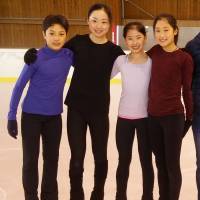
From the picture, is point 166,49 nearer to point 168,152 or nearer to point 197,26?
point 168,152

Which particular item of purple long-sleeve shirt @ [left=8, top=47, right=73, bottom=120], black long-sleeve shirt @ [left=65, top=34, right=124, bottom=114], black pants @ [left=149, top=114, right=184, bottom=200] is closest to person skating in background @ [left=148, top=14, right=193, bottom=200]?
black pants @ [left=149, top=114, right=184, bottom=200]

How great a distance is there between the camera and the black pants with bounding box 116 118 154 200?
1.97 metres

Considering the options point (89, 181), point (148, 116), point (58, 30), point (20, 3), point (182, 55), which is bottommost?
point (89, 181)

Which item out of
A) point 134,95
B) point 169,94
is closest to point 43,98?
point 134,95

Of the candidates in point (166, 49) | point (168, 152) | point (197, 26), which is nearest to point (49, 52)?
point (166, 49)

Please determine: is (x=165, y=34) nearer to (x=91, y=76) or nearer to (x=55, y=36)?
(x=91, y=76)

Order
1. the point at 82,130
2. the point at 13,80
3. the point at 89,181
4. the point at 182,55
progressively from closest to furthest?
the point at 182,55 < the point at 82,130 < the point at 89,181 < the point at 13,80

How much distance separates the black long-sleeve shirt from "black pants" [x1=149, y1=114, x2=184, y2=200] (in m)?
0.29

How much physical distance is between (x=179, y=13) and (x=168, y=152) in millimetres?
7507

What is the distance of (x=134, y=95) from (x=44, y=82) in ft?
1.51

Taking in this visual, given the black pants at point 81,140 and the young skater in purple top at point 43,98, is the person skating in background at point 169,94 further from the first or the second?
the young skater in purple top at point 43,98

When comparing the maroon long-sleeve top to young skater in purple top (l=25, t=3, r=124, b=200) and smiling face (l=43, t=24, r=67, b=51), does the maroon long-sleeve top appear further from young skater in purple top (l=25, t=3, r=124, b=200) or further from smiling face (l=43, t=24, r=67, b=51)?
smiling face (l=43, t=24, r=67, b=51)

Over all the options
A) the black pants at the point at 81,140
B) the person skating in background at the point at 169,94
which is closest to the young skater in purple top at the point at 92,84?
the black pants at the point at 81,140

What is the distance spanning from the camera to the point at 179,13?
8.91m
